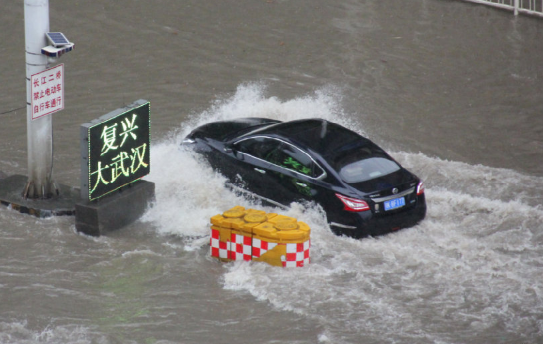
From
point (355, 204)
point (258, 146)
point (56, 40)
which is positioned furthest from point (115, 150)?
point (355, 204)

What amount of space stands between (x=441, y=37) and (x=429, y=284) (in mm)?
11270

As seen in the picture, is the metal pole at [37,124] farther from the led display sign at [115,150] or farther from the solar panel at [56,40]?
the led display sign at [115,150]

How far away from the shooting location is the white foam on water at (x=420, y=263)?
822cm

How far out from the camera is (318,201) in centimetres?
1017

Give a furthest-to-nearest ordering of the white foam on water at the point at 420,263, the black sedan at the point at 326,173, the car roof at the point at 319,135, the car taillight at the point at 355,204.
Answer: the car roof at the point at 319,135 → the black sedan at the point at 326,173 → the car taillight at the point at 355,204 → the white foam on water at the point at 420,263

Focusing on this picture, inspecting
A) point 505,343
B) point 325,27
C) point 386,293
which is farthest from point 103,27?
point 505,343

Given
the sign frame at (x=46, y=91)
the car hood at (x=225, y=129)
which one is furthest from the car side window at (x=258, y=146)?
the sign frame at (x=46, y=91)

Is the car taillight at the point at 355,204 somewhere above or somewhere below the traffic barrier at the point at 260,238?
above

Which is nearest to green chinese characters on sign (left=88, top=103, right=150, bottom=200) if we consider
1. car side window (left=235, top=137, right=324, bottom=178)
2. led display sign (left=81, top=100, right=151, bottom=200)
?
led display sign (left=81, top=100, right=151, bottom=200)

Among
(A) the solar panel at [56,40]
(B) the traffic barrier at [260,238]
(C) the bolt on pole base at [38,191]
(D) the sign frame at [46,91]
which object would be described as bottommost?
(C) the bolt on pole base at [38,191]

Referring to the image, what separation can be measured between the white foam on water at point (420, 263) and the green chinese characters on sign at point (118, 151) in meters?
0.74

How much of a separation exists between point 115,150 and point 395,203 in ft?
12.5

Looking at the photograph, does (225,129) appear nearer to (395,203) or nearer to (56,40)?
(56,40)

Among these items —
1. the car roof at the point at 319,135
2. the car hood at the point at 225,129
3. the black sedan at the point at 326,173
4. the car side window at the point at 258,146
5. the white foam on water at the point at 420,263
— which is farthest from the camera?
the car hood at the point at 225,129
